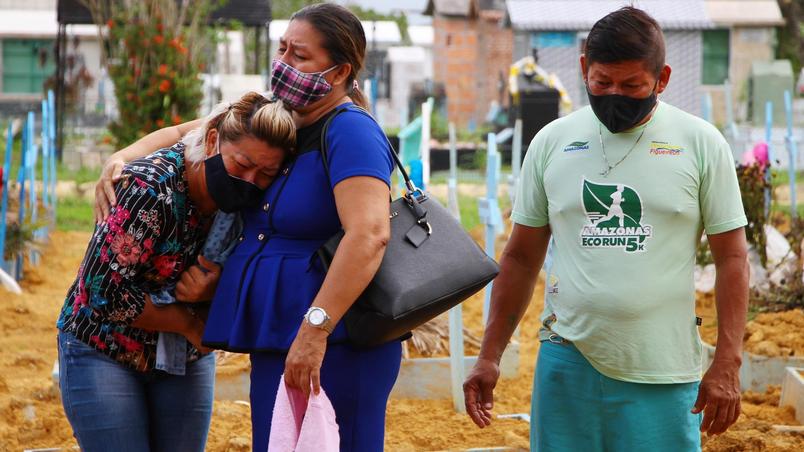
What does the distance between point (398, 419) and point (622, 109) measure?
3.09 m

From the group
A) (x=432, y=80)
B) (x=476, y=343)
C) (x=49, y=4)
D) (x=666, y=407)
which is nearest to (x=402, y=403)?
(x=476, y=343)

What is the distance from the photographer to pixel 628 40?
294 cm

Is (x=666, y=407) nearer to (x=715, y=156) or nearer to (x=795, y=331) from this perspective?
(x=715, y=156)

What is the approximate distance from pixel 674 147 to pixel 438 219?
0.65 metres

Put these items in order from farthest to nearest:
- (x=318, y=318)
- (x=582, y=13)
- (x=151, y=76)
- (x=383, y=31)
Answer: (x=383, y=31), (x=582, y=13), (x=151, y=76), (x=318, y=318)

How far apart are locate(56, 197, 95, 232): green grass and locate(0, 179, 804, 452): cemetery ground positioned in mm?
4161

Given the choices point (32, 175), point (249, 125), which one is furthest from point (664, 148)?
point (32, 175)

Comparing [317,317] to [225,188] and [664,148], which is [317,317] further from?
[664,148]

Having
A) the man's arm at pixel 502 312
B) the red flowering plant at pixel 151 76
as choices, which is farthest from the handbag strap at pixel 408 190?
the red flowering plant at pixel 151 76

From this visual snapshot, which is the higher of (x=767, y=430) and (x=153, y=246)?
(x=153, y=246)

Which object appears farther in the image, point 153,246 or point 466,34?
point 466,34

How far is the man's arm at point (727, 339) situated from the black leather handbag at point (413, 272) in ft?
1.99

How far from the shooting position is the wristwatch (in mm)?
2779

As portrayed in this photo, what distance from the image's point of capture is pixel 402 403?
602 cm
